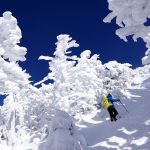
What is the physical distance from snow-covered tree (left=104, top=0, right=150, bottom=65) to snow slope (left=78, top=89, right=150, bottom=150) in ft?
25.3

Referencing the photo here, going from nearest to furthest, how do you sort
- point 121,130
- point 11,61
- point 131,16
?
point 131,16
point 11,61
point 121,130

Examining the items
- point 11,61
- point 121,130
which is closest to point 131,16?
point 11,61

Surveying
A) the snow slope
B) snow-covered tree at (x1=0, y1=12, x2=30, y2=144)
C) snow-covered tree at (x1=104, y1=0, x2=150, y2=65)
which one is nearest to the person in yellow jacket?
the snow slope

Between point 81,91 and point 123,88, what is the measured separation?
22.4 feet

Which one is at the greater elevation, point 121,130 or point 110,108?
point 110,108

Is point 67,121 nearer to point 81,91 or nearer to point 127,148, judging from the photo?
point 127,148

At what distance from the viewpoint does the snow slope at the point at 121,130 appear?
1850 cm

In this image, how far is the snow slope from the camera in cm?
1850

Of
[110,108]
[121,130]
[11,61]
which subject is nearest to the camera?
[11,61]

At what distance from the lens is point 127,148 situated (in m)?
18.0

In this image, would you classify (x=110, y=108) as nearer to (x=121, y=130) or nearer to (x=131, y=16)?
(x=121, y=130)

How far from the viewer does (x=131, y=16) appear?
1149 centimetres

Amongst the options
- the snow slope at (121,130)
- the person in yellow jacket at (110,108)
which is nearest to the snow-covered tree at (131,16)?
the snow slope at (121,130)

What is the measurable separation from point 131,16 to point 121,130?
10.4m
